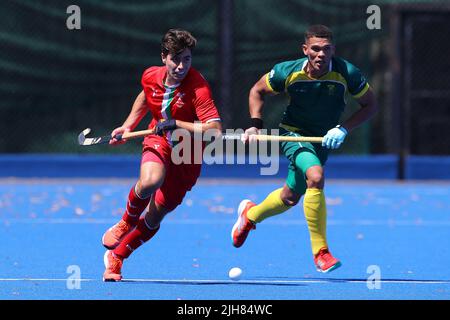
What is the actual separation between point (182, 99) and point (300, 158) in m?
0.91

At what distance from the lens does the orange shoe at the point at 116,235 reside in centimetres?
803

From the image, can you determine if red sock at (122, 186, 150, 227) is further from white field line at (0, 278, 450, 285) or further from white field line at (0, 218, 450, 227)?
white field line at (0, 218, 450, 227)

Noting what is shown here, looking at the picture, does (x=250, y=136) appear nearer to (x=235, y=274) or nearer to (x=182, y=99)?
(x=182, y=99)

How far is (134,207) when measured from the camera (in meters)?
8.04

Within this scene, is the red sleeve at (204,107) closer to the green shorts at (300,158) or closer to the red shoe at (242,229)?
the green shorts at (300,158)

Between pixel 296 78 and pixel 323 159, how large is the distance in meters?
0.64

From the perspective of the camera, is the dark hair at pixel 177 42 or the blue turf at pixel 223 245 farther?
the dark hair at pixel 177 42

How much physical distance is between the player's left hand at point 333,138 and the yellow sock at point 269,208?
2.96ft

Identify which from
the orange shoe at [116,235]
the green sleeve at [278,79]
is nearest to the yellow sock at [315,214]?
the green sleeve at [278,79]

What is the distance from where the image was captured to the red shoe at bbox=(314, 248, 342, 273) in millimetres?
7578

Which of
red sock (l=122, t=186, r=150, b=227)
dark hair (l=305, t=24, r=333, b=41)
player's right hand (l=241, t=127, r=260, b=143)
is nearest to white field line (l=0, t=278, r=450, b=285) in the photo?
red sock (l=122, t=186, r=150, b=227)

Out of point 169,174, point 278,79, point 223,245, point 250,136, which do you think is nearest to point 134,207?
point 169,174

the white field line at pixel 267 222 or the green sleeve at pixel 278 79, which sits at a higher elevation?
the green sleeve at pixel 278 79

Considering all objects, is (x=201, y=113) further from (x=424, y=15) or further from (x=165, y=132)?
(x=424, y=15)
